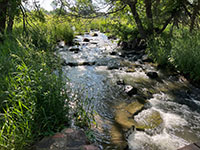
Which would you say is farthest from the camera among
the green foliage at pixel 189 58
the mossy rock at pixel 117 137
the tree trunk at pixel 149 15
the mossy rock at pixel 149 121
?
the tree trunk at pixel 149 15

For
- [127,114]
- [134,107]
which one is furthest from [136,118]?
[134,107]

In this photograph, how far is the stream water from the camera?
296 centimetres

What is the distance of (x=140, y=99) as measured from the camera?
469cm

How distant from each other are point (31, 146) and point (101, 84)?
395 cm

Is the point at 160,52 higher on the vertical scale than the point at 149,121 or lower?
higher

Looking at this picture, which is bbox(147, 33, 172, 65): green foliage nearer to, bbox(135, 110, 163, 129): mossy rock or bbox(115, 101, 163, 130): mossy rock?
bbox(115, 101, 163, 130): mossy rock

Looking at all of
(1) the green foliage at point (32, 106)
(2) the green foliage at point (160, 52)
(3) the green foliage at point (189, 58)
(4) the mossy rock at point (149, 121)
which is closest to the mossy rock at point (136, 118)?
(4) the mossy rock at point (149, 121)

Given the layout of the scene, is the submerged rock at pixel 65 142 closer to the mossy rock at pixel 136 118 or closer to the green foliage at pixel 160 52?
the mossy rock at pixel 136 118

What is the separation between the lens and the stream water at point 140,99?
9.73 feet

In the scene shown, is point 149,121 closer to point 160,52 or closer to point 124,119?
point 124,119

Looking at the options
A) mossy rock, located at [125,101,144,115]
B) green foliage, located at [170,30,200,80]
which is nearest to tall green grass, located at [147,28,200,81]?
green foliage, located at [170,30,200,80]

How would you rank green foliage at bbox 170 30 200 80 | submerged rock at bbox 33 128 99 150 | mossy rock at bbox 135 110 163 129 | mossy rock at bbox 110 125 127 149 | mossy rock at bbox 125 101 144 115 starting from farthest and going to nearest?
green foliage at bbox 170 30 200 80 < mossy rock at bbox 125 101 144 115 < mossy rock at bbox 135 110 163 129 < mossy rock at bbox 110 125 127 149 < submerged rock at bbox 33 128 99 150

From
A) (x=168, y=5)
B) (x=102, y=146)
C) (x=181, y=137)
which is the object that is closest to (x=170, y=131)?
(x=181, y=137)

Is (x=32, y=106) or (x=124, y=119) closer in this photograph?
(x=32, y=106)
